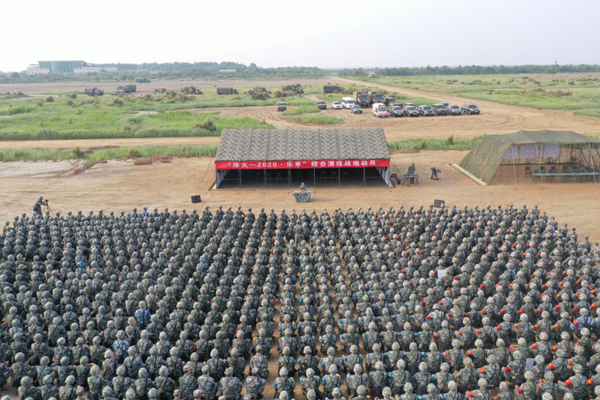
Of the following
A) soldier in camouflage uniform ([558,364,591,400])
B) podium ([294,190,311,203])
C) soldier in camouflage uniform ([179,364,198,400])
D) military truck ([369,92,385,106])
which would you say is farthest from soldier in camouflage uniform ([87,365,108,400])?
military truck ([369,92,385,106])

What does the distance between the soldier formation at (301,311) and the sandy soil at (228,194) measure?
20.6 feet

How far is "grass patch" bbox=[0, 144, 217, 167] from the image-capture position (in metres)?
37.2

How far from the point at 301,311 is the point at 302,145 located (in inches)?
670

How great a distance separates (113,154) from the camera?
37.7 metres

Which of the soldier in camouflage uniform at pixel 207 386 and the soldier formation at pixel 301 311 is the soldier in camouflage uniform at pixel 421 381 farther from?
the soldier in camouflage uniform at pixel 207 386

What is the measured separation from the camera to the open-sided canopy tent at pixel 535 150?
1073 inches

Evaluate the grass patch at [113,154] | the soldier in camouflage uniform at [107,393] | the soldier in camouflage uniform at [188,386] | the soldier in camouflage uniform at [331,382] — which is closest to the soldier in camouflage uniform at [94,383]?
the soldier in camouflage uniform at [107,393]

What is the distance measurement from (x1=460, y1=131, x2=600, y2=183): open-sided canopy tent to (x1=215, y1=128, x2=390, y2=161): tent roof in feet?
20.5

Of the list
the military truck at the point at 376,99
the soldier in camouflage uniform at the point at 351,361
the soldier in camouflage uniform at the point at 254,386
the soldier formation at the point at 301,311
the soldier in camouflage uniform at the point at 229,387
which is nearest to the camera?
the soldier in camouflage uniform at the point at 229,387

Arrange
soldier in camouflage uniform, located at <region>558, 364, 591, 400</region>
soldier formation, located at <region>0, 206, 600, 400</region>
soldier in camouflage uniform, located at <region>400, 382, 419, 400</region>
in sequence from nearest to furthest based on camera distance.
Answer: soldier in camouflage uniform, located at <region>400, 382, 419, 400</region>
soldier in camouflage uniform, located at <region>558, 364, 591, 400</region>
soldier formation, located at <region>0, 206, 600, 400</region>

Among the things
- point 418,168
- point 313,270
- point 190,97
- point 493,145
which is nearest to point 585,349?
point 313,270

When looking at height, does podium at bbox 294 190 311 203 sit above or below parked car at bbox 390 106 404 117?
below

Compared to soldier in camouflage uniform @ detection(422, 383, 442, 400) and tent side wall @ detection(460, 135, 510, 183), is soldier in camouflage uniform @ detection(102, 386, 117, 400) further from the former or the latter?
tent side wall @ detection(460, 135, 510, 183)

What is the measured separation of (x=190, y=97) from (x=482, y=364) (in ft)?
257
